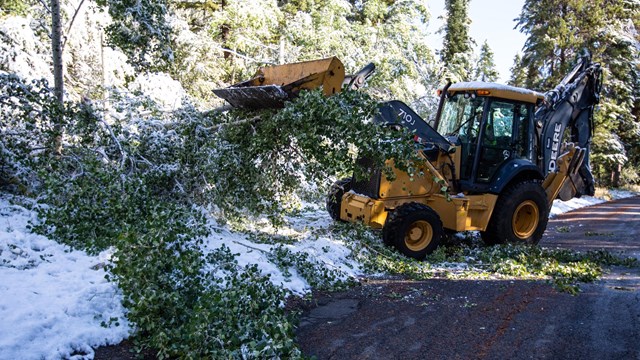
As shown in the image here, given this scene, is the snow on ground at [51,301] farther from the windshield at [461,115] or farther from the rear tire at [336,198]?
the windshield at [461,115]

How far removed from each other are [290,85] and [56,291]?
358cm

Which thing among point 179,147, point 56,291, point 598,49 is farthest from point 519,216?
point 598,49

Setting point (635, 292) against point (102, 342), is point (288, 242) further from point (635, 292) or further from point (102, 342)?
point (635, 292)

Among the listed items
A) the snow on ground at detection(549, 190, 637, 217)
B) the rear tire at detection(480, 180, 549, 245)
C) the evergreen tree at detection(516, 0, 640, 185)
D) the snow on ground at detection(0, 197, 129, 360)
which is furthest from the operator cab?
the evergreen tree at detection(516, 0, 640, 185)

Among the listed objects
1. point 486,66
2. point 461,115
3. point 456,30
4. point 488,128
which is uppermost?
point 456,30

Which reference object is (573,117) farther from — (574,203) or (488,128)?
(574,203)

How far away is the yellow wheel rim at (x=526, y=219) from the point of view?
8.51 meters

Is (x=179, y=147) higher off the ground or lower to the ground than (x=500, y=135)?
lower

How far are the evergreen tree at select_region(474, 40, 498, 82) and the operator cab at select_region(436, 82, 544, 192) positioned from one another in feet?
83.3

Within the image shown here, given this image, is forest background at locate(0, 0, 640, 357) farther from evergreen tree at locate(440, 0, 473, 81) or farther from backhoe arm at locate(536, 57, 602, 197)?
evergreen tree at locate(440, 0, 473, 81)

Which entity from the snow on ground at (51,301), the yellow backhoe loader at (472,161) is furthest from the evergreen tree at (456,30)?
the snow on ground at (51,301)

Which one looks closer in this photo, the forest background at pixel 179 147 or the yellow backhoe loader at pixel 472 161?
the forest background at pixel 179 147

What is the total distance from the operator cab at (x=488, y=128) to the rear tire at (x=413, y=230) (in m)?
1.21

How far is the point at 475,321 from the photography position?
468 centimetres
